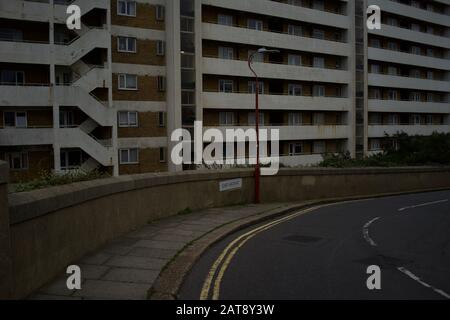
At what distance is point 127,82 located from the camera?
37875 mm

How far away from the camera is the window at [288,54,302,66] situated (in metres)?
48.4

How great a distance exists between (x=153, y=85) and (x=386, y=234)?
91.5ft

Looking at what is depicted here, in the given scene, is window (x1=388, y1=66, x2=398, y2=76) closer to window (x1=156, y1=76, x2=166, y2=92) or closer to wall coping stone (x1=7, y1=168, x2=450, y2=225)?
window (x1=156, y1=76, x2=166, y2=92)

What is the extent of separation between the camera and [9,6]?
3152cm

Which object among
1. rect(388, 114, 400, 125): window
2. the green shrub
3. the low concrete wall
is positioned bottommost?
the low concrete wall

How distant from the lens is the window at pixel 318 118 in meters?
51.0

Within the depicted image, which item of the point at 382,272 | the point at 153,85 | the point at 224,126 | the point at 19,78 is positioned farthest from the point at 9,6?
the point at 382,272

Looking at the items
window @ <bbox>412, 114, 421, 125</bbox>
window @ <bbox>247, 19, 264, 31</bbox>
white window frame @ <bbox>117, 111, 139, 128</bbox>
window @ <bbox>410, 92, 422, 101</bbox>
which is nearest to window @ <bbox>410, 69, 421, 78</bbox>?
window @ <bbox>410, 92, 422, 101</bbox>

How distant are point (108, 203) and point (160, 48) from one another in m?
29.3

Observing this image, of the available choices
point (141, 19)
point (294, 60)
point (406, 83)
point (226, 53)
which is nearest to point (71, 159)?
point (141, 19)

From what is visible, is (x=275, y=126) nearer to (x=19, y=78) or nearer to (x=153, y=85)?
(x=153, y=85)

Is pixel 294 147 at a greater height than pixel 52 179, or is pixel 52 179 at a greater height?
pixel 294 147

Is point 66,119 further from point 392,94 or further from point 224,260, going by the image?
point 392,94

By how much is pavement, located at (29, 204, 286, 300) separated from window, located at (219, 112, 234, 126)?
2717cm
